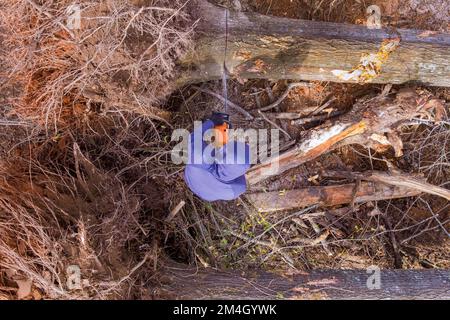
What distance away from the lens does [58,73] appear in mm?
2766

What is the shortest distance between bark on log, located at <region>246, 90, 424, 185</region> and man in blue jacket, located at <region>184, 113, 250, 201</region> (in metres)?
0.66

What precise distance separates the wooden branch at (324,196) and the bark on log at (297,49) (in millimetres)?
881

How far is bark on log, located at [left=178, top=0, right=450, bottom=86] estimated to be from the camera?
2816mm

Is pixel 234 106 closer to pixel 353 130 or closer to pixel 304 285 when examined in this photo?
pixel 353 130

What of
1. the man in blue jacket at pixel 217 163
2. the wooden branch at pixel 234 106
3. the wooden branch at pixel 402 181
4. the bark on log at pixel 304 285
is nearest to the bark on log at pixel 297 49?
the wooden branch at pixel 234 106

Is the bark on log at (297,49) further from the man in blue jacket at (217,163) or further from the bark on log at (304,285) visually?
the bark on log at (304,285)

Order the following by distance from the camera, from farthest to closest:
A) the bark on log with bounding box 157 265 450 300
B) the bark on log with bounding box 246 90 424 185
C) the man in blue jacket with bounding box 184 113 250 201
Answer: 1. the bark on log with bounding box 246 90 424 185
2. the bark on log with bounding box 157 265 450 300
3. the man in blue jacket with bounding box 184 113 250 201

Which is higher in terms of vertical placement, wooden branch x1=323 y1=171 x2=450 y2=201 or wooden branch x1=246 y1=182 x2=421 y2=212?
wooden branch x1=323 y1=171 x2=450 y2=201

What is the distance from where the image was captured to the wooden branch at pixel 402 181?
325 centimetres

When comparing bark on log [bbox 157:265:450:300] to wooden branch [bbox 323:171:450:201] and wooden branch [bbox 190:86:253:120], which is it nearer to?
wooden branch [bbox 323:171:450:201]

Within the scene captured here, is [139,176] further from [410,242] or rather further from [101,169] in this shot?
[410,242]

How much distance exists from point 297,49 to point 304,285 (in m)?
1.73

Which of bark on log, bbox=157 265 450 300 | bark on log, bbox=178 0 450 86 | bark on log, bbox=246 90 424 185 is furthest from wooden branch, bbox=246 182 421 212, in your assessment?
bark on log, bbox=178 0 450 86

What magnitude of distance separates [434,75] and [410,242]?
1.41 m
